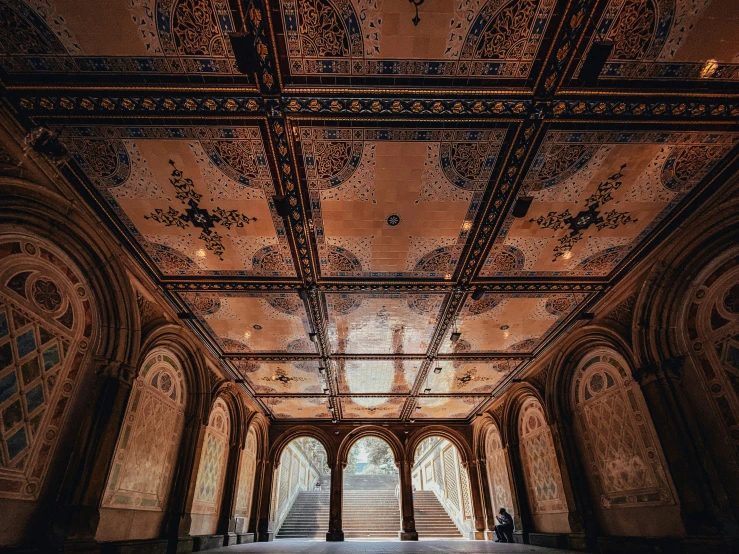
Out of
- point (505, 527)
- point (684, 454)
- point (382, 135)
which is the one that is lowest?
point (505, 527)

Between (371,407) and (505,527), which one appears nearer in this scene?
(505,527)

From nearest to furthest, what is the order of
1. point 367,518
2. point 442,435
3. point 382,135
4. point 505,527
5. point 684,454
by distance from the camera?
point 382,135
point 684,454
point 505,527
point 442,435
point 367,518

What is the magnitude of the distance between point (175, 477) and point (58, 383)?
12.4ft

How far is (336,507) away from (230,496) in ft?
14.8

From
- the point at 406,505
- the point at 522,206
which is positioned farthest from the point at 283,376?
the point at 522,206

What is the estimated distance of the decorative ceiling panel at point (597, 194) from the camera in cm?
416

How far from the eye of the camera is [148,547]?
20.4 feet

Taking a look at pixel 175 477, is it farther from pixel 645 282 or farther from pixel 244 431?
pixel 645 282

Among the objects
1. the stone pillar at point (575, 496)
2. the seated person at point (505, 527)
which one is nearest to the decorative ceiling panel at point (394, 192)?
the stone pillar at point (575, 496)

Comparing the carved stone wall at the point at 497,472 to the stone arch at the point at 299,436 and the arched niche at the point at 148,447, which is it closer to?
the stone arch at the point at 299,436

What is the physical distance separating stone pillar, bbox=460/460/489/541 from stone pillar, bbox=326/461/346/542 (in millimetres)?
4555

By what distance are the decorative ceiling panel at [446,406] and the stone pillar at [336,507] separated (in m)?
3.44

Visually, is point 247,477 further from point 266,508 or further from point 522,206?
point 522,206

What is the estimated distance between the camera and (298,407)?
1280cm
